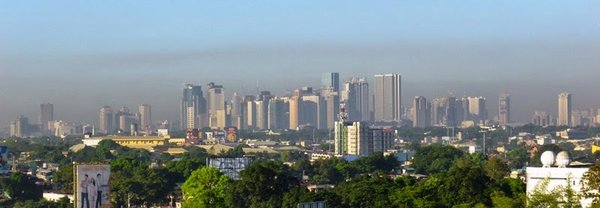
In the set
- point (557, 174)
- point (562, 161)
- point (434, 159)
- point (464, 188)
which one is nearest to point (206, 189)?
point (464, 188)

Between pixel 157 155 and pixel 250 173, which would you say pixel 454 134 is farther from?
pixel 250 173

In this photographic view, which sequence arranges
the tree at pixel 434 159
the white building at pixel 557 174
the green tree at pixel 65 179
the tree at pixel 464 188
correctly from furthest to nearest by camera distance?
the tree at pixel 434 159 < the green tree at pixel 65 179 < the tree at pixel 464 188 < the white building at pixel 557 174

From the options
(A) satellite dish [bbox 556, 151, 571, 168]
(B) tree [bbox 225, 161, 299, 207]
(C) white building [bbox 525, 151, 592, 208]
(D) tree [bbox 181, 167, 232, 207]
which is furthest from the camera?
(D) tree [bbox 181, 167, 232, 207]

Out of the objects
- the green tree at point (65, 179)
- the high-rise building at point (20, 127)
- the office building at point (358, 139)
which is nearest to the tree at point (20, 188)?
the green tree at point (65, 179)

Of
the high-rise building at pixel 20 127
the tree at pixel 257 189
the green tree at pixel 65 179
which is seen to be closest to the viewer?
the tree at pixel 257 189

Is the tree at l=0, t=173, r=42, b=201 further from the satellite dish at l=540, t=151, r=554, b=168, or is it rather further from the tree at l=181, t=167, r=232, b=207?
the satellite dish at l=540, t=151, r=554, b=168

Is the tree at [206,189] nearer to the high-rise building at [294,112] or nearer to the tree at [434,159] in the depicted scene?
the tree at [434,159]

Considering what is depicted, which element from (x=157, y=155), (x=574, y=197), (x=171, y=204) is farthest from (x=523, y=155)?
(x=574, y=197)

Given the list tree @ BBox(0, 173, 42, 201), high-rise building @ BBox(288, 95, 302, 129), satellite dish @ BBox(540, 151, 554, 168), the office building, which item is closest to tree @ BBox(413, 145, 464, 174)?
tree @ BBox(0, 173, 42, 201)
